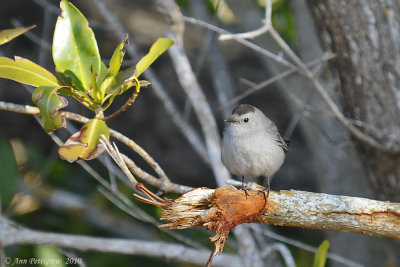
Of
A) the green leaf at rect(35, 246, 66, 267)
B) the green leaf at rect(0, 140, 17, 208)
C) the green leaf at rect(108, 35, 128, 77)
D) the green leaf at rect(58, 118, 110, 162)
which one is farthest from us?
the green leaf at rect(0, 140, 17, 208)

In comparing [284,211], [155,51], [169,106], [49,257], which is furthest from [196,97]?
[49,257]

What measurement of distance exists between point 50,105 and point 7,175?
2.70 metres

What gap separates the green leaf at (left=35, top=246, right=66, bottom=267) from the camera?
452 centimetres

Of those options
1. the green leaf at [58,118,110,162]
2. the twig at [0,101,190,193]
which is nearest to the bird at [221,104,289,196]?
the twig at [0,101,190,193]

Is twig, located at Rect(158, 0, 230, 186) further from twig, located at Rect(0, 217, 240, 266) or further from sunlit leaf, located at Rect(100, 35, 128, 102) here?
sunlit leaf, located at Rect(100, 35, 128, 102)

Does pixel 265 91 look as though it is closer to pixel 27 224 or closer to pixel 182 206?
pixel 27 224

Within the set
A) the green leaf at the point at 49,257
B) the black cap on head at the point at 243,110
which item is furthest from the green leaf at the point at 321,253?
the green leaf at the point at 49,257

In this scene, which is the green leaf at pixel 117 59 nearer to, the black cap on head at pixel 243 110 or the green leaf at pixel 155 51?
the green leaf at pixel 155 51

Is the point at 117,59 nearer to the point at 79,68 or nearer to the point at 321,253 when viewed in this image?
the point at 79,68

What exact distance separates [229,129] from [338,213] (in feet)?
3.77

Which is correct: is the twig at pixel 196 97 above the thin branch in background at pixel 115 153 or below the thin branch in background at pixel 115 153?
above

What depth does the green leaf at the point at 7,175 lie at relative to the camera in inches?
191

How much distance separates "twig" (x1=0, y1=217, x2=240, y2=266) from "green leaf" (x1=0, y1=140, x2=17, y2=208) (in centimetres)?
69

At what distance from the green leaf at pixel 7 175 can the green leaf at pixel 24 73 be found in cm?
244
